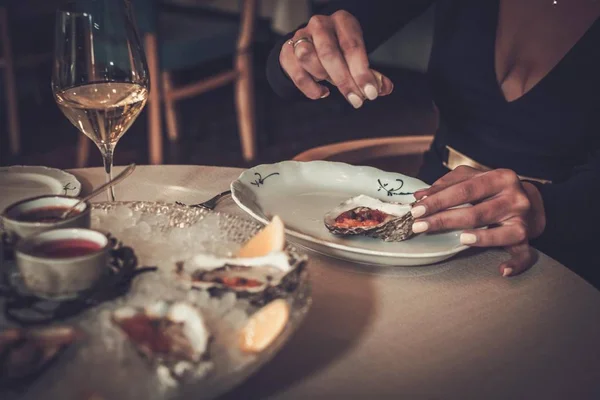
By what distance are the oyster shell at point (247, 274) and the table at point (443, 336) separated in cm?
5

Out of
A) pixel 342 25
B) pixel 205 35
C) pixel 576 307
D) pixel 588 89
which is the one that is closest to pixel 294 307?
pixel 576 307

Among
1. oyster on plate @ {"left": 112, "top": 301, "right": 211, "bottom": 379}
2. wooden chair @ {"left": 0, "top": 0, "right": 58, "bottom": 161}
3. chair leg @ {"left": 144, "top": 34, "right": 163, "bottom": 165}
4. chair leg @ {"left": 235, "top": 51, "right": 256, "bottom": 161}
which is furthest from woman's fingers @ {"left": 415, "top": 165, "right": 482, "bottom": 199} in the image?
wooden chair @ {"left": 0, "top": 0, "right": 58, "bottom": 161}

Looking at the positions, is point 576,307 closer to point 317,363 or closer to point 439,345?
point 439,345

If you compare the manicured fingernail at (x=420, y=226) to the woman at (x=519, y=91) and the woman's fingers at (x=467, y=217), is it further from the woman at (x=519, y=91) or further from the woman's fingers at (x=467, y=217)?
the woman at (x=519, y=91)

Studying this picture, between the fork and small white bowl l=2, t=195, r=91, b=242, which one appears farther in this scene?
the fork

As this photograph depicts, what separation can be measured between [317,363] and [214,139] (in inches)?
97.7

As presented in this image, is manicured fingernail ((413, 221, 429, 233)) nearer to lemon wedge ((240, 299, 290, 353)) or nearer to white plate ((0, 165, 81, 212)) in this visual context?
lemon wedge ((240, 299, 290, 353))

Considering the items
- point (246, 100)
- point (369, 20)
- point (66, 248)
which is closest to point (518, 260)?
point (66, 248)

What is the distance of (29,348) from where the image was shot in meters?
0.44

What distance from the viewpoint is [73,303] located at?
1.65 ft

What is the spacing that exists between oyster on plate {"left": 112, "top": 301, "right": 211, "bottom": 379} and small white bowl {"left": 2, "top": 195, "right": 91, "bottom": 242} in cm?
12

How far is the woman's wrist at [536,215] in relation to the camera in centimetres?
82

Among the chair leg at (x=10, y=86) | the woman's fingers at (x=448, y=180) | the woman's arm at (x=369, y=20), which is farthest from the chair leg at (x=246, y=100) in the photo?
the woman's fingers at (x=448, y=180)

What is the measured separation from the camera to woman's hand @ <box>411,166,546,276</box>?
2.21ft
